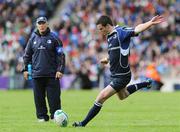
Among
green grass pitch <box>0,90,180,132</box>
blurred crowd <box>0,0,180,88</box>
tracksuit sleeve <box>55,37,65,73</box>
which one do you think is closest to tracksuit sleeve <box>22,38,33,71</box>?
tracksuit sleeve <box>55,37,65,73</box>

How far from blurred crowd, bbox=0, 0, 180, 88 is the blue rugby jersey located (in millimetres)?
21600

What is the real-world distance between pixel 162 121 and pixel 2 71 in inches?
923

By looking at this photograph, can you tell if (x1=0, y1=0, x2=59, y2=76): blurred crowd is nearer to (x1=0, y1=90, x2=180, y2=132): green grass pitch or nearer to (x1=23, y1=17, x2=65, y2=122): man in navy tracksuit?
(x1=0, y1=90, x2=180, y2=132): green grass pitch

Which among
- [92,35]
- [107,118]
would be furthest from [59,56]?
[92,35]

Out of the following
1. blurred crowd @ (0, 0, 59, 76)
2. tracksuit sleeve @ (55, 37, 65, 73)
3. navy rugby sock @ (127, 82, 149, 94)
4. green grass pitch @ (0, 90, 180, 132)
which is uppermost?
blurred crowd @ (0, 0, 59, 76)

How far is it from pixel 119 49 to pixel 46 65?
108 inches

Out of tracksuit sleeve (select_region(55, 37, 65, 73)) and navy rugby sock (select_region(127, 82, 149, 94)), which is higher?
tracksuit sleeve (select_region(55, 37, 65, 73))

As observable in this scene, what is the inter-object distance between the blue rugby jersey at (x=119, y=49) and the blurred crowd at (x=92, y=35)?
21.6 m

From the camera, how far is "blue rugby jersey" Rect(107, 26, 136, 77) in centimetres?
1520

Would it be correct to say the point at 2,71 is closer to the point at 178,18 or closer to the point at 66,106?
the point at 178,18

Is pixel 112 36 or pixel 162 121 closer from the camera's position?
pixel 112 36

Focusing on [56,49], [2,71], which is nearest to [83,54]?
[2,71]

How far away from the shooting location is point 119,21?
135 feet

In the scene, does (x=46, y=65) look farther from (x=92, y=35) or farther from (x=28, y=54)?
(x=92, y=35)
